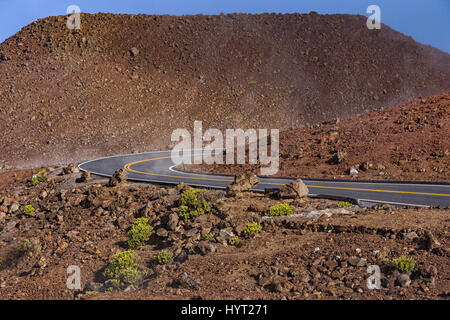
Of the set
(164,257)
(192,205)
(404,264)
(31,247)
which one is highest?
(192,205)

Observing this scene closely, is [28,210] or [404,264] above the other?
[404,264]

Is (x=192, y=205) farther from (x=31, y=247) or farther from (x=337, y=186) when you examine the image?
(x=337, y=186)

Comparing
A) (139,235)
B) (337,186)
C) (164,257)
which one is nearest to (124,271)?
(164,257)

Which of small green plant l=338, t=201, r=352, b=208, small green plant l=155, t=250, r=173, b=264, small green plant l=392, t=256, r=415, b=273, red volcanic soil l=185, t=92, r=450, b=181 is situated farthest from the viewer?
red volcanic soil l=185, t=92, r=450, b=181

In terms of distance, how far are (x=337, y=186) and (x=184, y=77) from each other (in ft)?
167

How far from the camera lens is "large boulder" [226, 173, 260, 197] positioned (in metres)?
21.0

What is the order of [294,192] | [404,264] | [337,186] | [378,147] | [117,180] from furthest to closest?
[378,147] < [117,180] < [337,186] < [294,192] < [404,264]

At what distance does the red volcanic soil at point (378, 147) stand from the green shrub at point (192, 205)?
12627 mm

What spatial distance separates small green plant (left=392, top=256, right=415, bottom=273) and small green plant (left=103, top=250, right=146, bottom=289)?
30.2ft

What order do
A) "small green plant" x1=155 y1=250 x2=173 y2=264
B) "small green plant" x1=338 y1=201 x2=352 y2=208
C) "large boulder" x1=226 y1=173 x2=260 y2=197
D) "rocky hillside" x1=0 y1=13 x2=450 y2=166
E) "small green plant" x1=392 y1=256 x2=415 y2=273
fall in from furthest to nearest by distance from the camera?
1. "rocky hillside" x1=0 y1=13 x2=450 y2=166
2. "large boulder" x1=226 y1=173 x2=260 y2=197
3. "small green plant" x1=338 y1=201 x2=352 y2=208
4. "small green plant" x1=155 y1=250 x2=173 y2=264
5. "small green plant" x1=392 y1=256 x2=415 y2=273

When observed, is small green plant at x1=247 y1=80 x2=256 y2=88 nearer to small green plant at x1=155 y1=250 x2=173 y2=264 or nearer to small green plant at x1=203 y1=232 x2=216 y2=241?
small green plant at x1=203 y1=232 x2=216 y2=241

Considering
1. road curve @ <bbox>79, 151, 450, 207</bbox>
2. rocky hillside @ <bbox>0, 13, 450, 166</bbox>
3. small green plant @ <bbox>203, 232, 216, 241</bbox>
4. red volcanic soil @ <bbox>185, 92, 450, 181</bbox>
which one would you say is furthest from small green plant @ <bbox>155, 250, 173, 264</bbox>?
rocky hillside @ <bbox>0, 13, 450, 166</bbox>

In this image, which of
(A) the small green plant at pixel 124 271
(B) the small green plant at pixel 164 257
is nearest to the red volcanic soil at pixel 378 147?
(B) the small green plant at pixel 164 257

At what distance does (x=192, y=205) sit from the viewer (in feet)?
62.4
